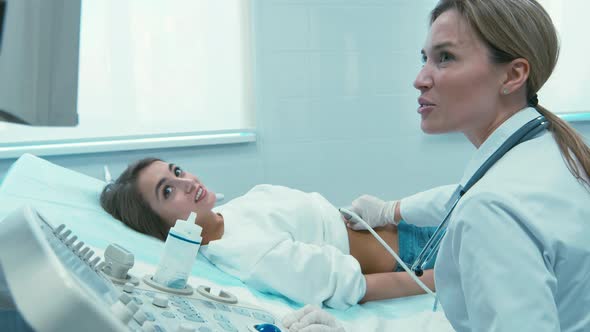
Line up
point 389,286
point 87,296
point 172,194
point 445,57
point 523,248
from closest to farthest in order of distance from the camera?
point 87,296 < point 523,248 < point 445,57 < point 389,286 < point 172,194

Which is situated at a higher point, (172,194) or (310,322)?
(172,194)

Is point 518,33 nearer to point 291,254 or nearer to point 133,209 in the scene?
point 291,254

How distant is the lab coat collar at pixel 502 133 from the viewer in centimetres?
129

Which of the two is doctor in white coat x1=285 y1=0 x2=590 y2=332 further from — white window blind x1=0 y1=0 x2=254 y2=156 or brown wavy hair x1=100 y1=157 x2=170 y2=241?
white window blind x1=0 y1=0 x2=254 y2=156

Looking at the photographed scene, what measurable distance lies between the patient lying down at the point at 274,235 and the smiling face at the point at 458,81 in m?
0.72

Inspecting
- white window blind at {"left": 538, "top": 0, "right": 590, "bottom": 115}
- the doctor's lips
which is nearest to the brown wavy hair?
the doctor's lips

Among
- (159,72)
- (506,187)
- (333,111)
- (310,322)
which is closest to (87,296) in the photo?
(506,187)

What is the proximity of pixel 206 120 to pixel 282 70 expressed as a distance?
46 cm

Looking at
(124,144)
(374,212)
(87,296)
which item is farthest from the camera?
(124,144)

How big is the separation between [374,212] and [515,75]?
3.71 ft

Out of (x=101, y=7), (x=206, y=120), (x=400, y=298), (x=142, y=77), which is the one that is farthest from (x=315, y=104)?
(x=400, y=298)

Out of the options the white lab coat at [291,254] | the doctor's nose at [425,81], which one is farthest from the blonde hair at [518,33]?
the white lab coat at [291,254]

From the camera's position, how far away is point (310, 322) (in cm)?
135

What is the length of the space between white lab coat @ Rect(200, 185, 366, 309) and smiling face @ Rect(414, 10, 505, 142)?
2.33ft
